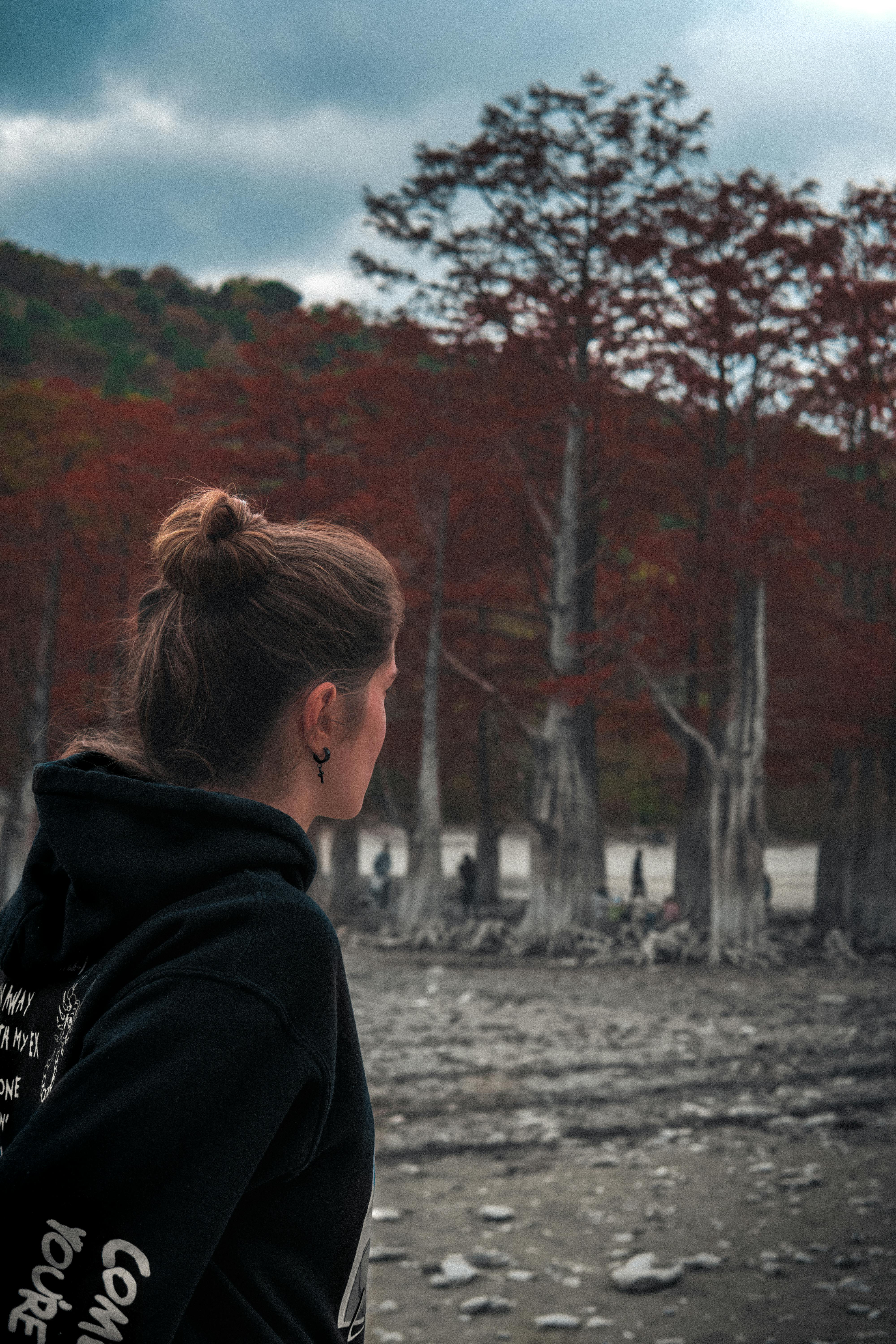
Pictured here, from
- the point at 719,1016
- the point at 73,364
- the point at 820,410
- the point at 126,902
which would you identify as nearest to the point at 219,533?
the point at 126,902

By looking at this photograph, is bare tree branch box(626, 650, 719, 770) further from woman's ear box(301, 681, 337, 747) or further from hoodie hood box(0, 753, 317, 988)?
hoodie hood box(0, 753, 317, 988)

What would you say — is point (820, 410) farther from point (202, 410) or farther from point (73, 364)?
point (73, 364)

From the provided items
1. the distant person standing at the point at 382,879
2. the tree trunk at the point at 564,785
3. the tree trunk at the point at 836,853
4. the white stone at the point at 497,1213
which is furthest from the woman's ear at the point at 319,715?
the distant person standing at the point at 382,879

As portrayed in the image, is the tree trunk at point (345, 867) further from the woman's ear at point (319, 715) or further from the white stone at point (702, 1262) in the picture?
the woman's ear at point (319, 715)

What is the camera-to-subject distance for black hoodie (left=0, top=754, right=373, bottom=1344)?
1001 mm

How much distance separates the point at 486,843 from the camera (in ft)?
76.0

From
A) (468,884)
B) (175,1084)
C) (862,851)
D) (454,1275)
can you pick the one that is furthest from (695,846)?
(175,1084)

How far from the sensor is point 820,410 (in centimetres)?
1750

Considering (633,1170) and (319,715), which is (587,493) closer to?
(633,1170)

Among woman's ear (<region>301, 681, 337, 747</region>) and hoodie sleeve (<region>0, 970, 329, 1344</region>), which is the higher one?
woman's ear (<region>301, 681, 337, 747</region>)

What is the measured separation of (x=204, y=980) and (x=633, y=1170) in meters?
6.11

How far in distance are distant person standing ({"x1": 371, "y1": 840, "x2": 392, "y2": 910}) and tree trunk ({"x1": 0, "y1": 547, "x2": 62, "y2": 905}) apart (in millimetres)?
7389

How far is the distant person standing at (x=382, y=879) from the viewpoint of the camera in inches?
933

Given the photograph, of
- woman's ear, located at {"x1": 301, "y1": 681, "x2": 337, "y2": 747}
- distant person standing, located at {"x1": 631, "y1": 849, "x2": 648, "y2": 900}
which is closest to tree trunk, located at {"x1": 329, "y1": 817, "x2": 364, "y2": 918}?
distant person standing, located at {"x1": 631, "y1": 849, "x2": 648, "y2": 900}
